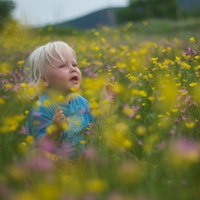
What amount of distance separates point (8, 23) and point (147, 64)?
23519 mm

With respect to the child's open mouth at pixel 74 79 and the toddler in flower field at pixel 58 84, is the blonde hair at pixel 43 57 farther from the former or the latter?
the child's open mouth at pixel 74 79

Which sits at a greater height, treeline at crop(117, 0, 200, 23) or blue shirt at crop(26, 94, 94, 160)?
blue shirt at crop(26, 94, 94, 160)

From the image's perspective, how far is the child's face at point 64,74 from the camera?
2.35m

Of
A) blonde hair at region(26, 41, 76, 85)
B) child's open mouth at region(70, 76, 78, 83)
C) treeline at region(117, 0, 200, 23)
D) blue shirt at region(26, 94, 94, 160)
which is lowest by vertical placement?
treeline at region(117, 0, 200, 23)

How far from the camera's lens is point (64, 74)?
2355 millimetres

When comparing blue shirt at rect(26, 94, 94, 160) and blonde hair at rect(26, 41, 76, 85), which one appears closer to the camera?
blue shirt at rect(26, 94, 94, 160)

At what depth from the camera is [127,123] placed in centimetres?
179

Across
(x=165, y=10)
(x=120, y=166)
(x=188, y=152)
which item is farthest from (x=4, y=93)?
(x=165, y=10)

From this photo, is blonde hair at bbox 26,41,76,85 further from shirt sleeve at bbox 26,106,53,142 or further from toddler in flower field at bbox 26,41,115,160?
shirt sleeve at bbox 26,106,53,142

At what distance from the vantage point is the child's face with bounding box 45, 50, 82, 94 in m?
2.35

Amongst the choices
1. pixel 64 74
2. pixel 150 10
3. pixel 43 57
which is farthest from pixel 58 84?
pixel 150 10

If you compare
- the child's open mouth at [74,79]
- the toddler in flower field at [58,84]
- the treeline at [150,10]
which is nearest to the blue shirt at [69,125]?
the toddler in flower field at [58,84]

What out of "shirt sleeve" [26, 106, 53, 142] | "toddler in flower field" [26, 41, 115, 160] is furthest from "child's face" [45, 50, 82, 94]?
"shirt sleeve" [26, 106, 53, 142]

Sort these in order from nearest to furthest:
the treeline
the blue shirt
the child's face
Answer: the blue shirt
the child's face
the treeline
